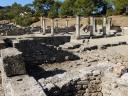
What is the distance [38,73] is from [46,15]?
63371 millimetres

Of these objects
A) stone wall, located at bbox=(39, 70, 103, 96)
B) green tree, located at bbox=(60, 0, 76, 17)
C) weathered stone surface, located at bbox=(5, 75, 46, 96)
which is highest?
green tree, located at bbox=(60, 0, 76, 17)

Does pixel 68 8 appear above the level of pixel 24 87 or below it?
above

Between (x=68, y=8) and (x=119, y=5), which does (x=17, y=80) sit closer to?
(x=119, y=5)

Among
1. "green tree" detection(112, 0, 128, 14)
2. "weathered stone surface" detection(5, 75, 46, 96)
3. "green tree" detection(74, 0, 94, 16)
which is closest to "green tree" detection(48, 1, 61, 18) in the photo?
"green tree" detection(74, 0, 94, 16)

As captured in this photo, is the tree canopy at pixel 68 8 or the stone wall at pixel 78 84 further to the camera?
the tree canopy at pixel 68 8

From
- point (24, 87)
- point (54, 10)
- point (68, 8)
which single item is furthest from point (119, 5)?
point (24, 87)

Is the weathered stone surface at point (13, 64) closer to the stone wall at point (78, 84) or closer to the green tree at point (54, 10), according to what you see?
the stone wall at point (78, 84)

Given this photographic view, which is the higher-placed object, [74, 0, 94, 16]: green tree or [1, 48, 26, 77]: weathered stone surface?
[74, 0, 94, 16]: green tree

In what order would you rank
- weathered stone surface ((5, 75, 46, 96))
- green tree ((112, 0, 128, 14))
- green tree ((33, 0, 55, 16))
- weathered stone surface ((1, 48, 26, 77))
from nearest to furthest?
weathered stone surface ((5, 75, 46, 96))
weathered stone surface ((1, 48, 26, 77))
green tree ((112, 0, 128, 14))
green tree ((33, 0, 55, 16))

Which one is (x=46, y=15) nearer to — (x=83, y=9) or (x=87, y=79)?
(x=83, y=9)

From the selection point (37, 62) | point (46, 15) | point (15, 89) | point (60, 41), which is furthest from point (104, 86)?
point (46, 15)

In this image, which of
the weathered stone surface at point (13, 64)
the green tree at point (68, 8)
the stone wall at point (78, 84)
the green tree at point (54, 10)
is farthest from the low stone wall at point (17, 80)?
the green tree at point (54, 10)

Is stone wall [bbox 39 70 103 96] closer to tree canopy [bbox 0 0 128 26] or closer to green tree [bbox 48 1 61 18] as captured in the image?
tree canopy [bbox 0 0 128 26]

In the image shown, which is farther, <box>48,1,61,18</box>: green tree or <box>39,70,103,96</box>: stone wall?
<box>48,1,61,18</box>: green tree
